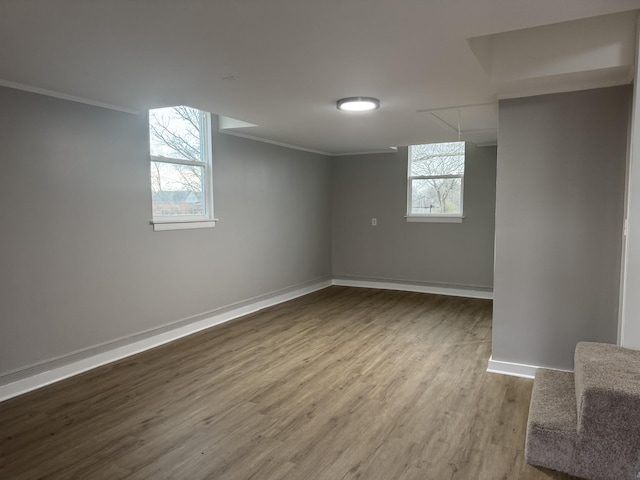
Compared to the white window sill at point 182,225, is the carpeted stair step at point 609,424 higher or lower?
lower

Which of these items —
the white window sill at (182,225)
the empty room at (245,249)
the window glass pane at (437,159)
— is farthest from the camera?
the window glass pane at (437,159)

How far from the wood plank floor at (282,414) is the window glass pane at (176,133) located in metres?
1.92

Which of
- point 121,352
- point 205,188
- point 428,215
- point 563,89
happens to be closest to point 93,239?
point 121,352

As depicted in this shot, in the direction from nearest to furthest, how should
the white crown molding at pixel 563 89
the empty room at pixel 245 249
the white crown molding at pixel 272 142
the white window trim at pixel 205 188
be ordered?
the empty room at pixel 245 249, the white crown molding at pixel 563 89, the white window trim at pixel 205 188, the white crown molding at pixel 272 142

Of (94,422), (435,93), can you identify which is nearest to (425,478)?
(94,422)

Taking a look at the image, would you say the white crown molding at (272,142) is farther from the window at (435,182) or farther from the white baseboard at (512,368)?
the white baseboard at (512,368)

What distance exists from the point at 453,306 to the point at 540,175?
2934mm

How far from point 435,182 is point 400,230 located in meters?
0.92

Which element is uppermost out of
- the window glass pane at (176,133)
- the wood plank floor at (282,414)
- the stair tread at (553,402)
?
the window glass pane at (176,133)

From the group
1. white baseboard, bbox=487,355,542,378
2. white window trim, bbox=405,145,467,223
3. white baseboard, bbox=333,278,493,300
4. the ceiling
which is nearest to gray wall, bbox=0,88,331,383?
the ceiling

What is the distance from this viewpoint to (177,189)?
4.43 m

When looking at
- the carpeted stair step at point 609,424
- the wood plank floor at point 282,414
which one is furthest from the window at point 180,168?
the carpeted stair step at point 609,424

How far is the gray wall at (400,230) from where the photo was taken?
6.15m

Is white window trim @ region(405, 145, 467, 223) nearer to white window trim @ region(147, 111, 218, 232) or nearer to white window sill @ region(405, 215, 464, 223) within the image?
white window sill @ region(405, 215, 464, 223)
